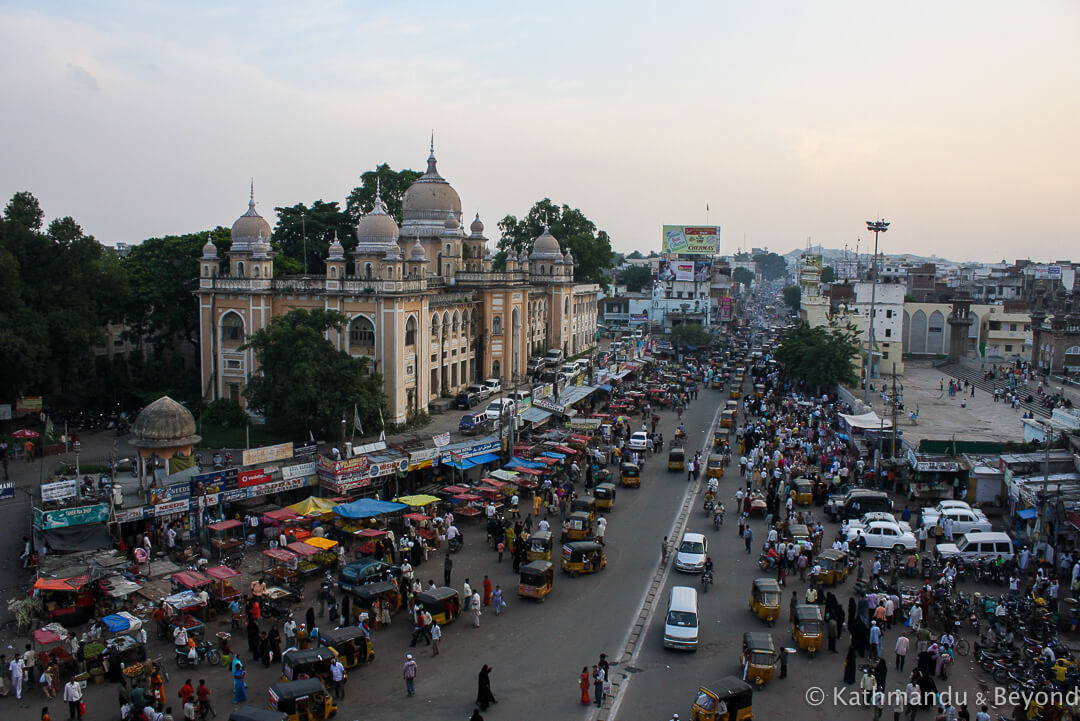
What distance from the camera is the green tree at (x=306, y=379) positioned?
32531 millimetres

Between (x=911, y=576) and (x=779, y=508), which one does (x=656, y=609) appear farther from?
(x=779, y=508)

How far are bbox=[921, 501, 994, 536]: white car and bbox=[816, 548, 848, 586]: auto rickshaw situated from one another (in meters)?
5.05

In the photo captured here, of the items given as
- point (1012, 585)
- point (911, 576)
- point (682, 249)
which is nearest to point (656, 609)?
point (911, 576)

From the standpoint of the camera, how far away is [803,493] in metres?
29.1

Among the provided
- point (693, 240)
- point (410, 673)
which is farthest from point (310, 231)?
point (693, 240)

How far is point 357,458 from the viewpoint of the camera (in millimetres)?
26688

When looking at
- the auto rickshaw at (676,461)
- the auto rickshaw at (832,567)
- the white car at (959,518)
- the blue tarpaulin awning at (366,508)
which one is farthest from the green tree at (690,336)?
the auto rickshaw at (832,567)

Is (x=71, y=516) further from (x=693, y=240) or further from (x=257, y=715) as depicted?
(x=693, y=240)

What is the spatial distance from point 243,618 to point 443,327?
83.6 feet

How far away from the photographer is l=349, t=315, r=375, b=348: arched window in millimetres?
38156

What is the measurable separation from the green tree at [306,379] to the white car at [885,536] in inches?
731

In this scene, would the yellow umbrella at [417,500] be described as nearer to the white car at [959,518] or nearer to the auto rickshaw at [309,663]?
the auto rickshaw at [309,663]

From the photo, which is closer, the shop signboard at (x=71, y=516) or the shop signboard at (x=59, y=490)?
the shop signboard at (x=71, y=516)

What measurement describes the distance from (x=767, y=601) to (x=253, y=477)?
14602mm
